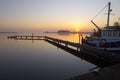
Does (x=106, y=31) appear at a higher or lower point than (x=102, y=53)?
higher

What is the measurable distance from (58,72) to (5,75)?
4201mm

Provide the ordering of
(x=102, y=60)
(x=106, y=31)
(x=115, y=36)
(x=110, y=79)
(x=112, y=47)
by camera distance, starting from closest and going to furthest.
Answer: (x=110, y=79), (x=102, y=60), (x=112, y=47), (x=115, y=36), (x=106, y=31)

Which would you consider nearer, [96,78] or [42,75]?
[96,78]

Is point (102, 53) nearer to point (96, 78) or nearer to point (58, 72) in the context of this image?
point (58, 72)

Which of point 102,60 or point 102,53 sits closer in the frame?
point 102,53

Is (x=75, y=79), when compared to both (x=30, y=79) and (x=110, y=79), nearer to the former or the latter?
(x=110, y=79)

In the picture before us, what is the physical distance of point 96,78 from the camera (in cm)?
834

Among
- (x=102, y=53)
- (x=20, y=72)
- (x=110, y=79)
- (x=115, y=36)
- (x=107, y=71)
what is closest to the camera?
(x=110, y=79)

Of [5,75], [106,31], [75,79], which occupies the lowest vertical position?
[5,75]

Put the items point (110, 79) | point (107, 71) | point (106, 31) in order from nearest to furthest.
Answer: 1. point (110, 79)
2. point (107, 71)
3. point (106, 31)

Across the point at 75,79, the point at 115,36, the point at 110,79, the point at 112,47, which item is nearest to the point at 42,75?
the point at 75,79

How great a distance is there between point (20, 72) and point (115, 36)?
46.8ft

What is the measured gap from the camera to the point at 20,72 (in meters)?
14.3

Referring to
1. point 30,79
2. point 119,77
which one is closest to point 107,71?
point 119,77
